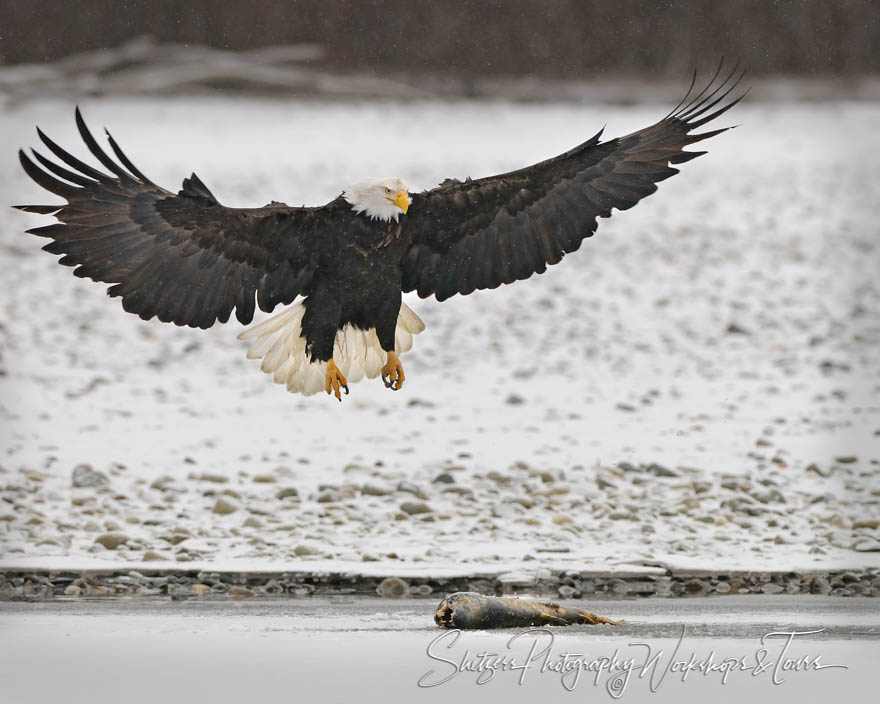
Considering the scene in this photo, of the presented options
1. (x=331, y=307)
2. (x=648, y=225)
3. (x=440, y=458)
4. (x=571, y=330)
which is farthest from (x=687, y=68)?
(x=331, y=307)

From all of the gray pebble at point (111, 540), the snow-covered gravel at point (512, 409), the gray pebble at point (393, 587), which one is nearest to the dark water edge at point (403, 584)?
the gray pebble at point (393, 587)

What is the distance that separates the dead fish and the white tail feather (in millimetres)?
1378

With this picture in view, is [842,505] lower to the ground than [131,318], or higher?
lower

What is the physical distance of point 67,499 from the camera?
5438 millimetres

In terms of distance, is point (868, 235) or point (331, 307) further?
point (868, 235)

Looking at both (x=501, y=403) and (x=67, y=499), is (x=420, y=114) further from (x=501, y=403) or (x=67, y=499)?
(x=67, y=499)

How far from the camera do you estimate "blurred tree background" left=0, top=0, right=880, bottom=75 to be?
14.5m

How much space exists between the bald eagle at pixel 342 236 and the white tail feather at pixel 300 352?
4 centimetres

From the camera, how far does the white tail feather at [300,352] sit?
5.07 metres

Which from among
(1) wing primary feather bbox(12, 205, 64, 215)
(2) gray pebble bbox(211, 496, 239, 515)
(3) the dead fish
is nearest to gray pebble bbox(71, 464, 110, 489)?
(2) gray pebble bbox(211, 496, 239, 515)

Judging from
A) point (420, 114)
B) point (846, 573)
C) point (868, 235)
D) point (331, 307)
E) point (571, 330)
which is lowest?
point (846, 573)

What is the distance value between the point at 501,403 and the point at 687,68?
8288 millimetres

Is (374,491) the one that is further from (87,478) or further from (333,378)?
(87,478)

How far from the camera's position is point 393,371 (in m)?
5.04
